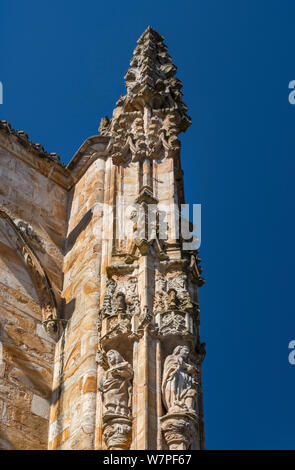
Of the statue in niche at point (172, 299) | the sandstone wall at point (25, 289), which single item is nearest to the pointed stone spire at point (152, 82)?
the sandstone wall at point (25, 289)

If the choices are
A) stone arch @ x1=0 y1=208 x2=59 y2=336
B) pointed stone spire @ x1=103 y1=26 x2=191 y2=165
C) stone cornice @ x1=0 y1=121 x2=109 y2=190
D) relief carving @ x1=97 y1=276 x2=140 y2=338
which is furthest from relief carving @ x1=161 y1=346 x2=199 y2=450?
stone cornice @ x1=0 y1=121 x2=109 y2=190

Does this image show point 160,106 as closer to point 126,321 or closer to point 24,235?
point 24,235

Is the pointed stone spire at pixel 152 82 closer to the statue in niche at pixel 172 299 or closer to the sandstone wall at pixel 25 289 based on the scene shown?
the sandstone wall at pixel 25 289

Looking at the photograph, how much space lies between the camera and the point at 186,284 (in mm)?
11195

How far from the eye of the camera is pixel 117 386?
10062 mm

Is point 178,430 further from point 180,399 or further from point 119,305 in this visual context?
point 119,305

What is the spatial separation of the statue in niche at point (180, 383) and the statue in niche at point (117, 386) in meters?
0.38

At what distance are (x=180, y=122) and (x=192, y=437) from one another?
214 inches

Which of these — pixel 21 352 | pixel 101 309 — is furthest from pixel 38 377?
pixel 101 309

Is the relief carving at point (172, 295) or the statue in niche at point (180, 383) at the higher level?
the relief carving at point (172, 295)

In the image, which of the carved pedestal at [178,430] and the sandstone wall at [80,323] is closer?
the carved pedestal at [178,430]

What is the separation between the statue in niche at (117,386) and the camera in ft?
32.4

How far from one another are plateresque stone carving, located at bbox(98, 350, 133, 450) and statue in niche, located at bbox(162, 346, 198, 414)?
1.28ft

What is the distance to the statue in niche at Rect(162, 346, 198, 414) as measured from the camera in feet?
32.1
